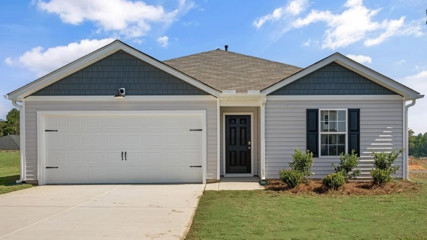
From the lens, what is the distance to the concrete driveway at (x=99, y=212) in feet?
17.5

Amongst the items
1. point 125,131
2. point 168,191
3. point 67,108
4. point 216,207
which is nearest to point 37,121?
point 67,108

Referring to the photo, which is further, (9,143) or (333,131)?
(9,143)

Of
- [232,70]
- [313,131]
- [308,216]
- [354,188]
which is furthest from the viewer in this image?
[232,70]

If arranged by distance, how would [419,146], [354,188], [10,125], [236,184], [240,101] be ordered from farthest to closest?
[10,125], [419,146], [240,101], [236,184], [354,188]

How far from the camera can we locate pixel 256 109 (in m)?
11.5

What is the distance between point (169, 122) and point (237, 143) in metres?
2.52

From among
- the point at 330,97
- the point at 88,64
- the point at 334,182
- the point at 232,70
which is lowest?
the point at 334,182

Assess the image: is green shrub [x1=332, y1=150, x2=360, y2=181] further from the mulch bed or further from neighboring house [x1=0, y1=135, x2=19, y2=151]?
neighboring house [x1=0, y1=135, x2=19, y2=151]

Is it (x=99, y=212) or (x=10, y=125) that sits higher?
(x=10, y=125)

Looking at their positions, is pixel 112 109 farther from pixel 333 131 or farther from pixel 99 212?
pixel 333 131

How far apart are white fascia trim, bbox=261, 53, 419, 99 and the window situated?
1317 mm

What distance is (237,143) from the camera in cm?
1147

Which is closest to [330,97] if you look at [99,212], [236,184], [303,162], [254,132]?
[303,162]

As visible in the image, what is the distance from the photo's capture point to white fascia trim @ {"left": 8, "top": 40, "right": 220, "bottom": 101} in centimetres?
1018
